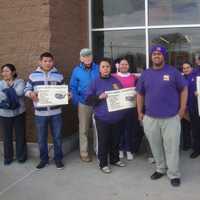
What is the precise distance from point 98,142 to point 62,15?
2.70 metres

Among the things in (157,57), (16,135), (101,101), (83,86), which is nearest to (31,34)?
(83,86)

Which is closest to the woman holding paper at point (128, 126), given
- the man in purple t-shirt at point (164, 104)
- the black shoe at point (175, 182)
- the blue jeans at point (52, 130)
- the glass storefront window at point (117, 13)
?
the man in purple t-shirt at point (164, 104)

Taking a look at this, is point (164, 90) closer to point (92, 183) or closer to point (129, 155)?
point (92, 183)

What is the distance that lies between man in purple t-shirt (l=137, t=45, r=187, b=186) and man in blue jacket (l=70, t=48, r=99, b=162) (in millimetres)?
1195

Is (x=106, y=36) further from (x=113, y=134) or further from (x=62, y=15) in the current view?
(x=113, y=134)

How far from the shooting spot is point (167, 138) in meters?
5.15

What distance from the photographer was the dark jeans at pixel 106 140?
5.68 m

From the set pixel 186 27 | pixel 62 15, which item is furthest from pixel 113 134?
pixel 186 27

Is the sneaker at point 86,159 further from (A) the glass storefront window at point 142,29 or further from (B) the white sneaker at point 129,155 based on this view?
(A) the glass storefront window at point 142,29

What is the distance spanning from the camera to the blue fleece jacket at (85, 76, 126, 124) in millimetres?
5609

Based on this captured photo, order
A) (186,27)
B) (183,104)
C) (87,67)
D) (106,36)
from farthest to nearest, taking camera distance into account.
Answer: (106,36), (186,27), (87,67), (183,104)

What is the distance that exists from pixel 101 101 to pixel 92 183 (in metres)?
1.20

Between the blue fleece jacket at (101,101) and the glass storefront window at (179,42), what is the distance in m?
2.53

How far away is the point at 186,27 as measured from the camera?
7.75 meters
